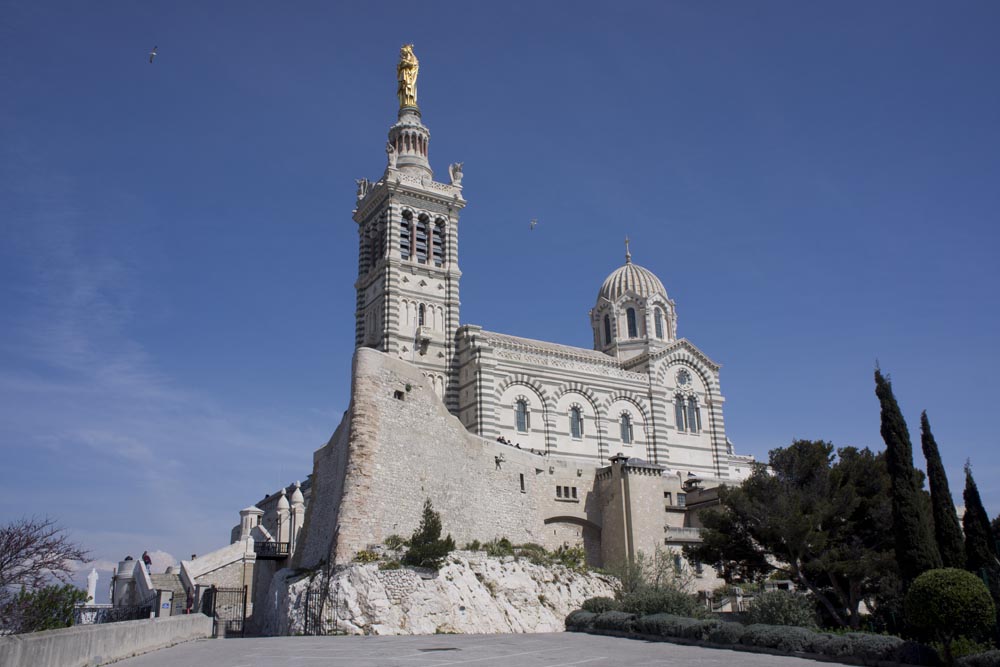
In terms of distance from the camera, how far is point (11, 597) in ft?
43.5

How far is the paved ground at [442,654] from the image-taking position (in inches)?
634

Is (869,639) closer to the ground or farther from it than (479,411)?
closer to the ground

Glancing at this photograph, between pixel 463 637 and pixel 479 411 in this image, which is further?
pixel 479 411

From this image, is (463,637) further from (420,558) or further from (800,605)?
(800,605)

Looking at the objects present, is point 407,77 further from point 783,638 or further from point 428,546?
point 783,638

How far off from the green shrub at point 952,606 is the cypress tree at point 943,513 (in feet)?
12.8

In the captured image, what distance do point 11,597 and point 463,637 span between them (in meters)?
14.4

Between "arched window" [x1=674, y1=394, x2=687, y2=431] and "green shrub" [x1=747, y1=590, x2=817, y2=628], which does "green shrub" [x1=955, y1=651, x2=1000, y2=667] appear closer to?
"green shrub" [x1=747, y1=590, x2=817, y2=628]

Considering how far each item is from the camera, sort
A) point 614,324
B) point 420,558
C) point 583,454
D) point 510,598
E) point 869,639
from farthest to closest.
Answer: point 614,324 < point 583,454 < point 510,598 < point 420,558 < point 869,639

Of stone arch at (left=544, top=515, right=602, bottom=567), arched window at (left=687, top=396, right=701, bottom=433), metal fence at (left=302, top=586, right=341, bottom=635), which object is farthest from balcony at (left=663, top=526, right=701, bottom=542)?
metal fence at (left=302, top=586, right=341, bottom=635)

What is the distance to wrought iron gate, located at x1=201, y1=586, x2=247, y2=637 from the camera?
96.6ft

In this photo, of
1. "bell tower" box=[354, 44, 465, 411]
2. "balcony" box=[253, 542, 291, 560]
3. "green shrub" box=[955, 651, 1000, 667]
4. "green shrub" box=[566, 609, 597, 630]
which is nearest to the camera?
"green shrub" box=[955, 651, 1000, 667]

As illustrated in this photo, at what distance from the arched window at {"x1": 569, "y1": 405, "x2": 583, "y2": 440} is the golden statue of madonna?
23467 mm

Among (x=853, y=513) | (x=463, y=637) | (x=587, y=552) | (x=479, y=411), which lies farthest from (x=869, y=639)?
(x=479, y=411)
